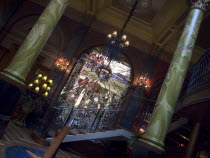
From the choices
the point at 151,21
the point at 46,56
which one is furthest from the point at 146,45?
the point at 46,56

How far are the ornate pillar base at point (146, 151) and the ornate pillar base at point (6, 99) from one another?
9.90ft

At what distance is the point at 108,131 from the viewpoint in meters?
7.16

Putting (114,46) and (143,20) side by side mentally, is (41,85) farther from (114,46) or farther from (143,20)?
(143,20)

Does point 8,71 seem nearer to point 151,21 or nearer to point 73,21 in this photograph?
point 73,21

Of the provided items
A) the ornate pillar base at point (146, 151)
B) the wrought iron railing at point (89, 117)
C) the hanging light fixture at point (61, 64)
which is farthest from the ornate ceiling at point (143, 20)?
the ornate pillar base at point (146, 151)

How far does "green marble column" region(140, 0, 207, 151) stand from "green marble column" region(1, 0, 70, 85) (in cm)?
327

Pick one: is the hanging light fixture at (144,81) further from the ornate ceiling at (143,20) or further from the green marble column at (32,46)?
the green marble column at (32,46)

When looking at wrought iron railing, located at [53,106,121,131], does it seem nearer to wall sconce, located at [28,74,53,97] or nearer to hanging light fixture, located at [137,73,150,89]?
wall sconce, located at [28,74,53,97]

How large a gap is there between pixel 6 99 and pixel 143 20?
30.3ft

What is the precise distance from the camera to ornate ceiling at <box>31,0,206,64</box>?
392 inches

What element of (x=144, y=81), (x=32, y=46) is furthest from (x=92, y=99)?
(x=32, y=46)

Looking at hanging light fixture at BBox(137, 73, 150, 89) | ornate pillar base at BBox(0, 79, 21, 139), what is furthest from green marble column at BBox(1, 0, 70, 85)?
hanging light fixture at BBox(137, 73, 150, 89)

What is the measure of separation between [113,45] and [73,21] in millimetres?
5058

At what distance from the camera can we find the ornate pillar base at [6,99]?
4.26 metres
